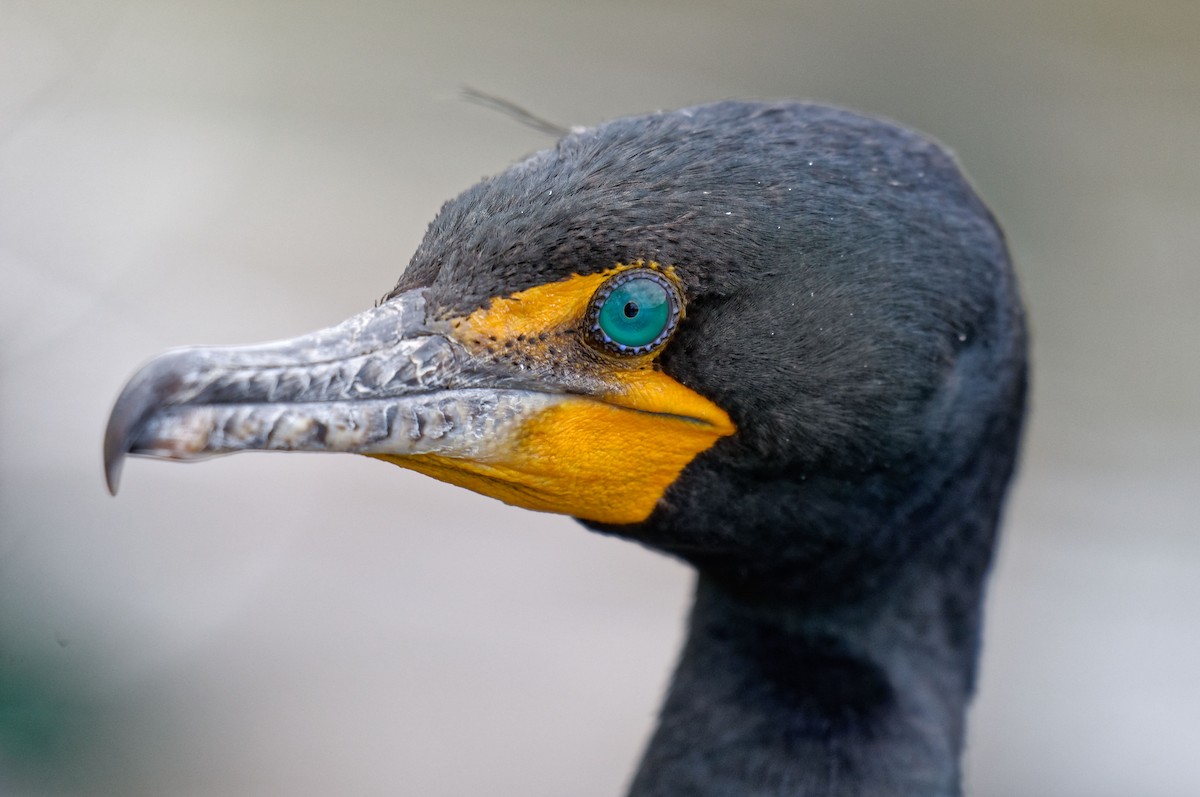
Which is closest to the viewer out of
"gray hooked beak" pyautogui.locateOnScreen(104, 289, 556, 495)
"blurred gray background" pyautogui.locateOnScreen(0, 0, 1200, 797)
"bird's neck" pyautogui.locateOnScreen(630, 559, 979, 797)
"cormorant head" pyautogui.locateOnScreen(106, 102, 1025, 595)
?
"gray hooked beak" pyautogui.locateOnScreen(104, 289, 556, 495)

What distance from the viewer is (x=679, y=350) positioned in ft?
6.34

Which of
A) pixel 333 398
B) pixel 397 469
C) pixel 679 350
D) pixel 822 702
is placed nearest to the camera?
pixel 333 398

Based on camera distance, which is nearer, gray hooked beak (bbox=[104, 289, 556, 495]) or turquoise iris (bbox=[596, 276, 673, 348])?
gray hooked beak (bbox=[104, 289, 556, 495])

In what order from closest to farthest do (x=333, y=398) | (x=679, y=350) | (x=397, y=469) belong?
1. (x=333, y=398)
2. (x=679, y=350)
3. (x=397, y=469)

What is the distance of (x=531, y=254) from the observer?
1858 millimetres

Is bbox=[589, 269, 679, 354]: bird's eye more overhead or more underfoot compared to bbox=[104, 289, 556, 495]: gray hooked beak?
more overhead

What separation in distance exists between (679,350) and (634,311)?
11 cm

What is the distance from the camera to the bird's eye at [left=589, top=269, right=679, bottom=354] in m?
1.86

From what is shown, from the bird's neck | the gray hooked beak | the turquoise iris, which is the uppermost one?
the turquoise iris

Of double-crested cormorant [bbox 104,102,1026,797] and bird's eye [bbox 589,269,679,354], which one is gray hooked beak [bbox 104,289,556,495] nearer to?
double-crested cormorant [bbox 104,102,1026,797]

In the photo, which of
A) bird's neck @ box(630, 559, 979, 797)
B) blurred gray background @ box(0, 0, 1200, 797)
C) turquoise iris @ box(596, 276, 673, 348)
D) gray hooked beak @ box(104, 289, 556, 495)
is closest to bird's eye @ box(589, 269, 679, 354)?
turquoise iris @ box(596, 276, 673, 348)

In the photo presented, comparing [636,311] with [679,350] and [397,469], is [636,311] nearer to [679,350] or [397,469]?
[679,350]

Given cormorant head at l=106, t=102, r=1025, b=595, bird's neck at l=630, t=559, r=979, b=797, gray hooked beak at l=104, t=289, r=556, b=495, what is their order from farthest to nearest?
bird's neck at l=630, t=559, r=979, b=797 < cormorant head at l=106, t=102, r=1025, b=595 < gray hooked beak at l=104, t=289, r=556, b=495

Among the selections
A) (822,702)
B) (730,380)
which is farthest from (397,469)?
(730,380)
